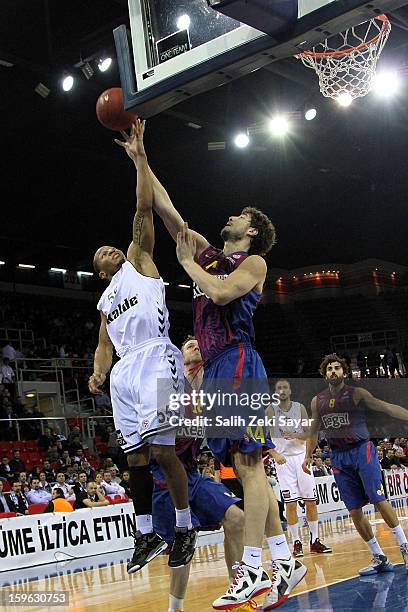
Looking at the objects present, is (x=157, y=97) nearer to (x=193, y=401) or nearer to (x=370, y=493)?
(x=193, y=401)

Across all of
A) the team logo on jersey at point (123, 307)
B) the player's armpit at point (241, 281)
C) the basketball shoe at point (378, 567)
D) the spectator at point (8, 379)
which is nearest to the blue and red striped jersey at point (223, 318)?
the player's armpit at point (241, 281)

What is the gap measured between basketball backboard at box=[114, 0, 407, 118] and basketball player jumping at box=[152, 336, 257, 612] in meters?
2.01

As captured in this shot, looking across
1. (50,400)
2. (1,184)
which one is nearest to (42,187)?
(1,184)

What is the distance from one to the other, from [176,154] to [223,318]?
13193 millimetres

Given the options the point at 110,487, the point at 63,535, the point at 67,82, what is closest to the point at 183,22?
the point at 63,535

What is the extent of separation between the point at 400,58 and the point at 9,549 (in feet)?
35.4

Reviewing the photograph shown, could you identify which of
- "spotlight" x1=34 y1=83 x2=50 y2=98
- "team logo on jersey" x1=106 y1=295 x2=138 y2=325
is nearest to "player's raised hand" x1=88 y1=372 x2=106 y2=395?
"team logo on jersey" x1=106 y1=295 x2=138 y2=325

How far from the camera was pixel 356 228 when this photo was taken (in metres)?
27.8

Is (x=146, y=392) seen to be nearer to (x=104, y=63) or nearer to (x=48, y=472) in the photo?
(x=104, y=63)

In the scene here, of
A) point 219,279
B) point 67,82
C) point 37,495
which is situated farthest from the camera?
point 67,82

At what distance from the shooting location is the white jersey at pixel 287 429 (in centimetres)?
959

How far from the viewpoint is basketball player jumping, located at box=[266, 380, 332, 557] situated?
9.45m

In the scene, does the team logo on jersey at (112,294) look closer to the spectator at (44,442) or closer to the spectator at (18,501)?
the spectator at (18,501)

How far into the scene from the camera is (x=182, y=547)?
15.4 feet
